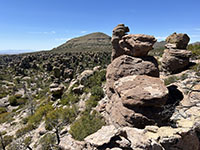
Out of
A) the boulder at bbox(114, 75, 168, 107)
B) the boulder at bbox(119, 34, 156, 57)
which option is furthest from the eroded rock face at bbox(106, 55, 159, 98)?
the boulder at bbox(114, 75, 168, 107)

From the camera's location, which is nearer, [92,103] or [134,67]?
[134,67]

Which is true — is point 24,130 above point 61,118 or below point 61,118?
below

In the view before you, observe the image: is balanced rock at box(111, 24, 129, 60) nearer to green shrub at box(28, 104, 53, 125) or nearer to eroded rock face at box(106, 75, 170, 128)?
eroded rock face at box(106, 75, 170, 128)

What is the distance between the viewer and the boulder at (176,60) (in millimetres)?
15117

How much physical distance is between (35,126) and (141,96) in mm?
18640

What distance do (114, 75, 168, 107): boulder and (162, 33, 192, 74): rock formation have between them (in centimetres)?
943

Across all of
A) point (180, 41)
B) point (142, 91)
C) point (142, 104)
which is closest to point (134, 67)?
point (142, 91)

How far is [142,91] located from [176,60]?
11.3 metres

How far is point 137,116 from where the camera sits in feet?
23.7

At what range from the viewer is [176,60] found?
15.4 m

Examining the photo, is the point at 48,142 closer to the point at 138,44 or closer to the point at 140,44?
the point at 138,44

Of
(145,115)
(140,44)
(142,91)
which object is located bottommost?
(145,115)

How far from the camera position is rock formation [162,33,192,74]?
15.2m

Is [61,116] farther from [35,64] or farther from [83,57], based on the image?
[35,64]
